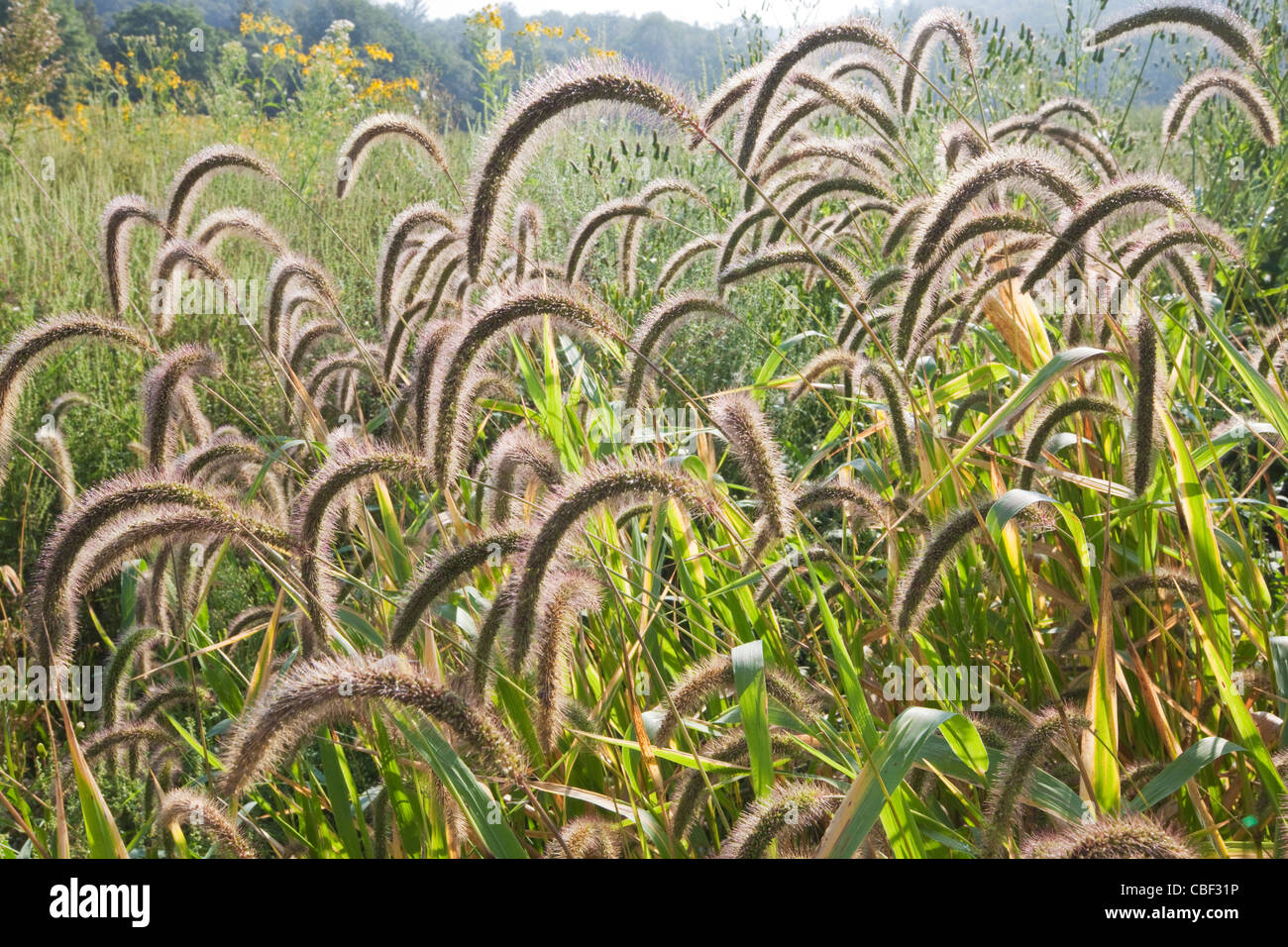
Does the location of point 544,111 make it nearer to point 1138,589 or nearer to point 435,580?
point 435,580

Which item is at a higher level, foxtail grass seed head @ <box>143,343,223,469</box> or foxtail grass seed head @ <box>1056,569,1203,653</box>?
foxtail grass seed head @ <box>143,343,223,469</box>

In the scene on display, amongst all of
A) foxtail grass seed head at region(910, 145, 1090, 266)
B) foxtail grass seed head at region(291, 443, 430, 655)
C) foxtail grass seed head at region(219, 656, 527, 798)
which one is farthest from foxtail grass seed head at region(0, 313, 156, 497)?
foxtail grass seed head at region(910, 145, 1090, 266)

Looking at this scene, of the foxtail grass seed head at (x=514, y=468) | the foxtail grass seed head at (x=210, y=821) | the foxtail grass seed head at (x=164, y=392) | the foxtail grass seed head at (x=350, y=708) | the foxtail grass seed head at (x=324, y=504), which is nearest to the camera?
the foxtail grass seed head at (x=350, y=708)

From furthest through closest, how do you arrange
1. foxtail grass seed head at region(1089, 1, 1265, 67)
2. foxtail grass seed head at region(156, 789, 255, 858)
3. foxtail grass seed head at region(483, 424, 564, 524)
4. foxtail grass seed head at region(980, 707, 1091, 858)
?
foxtail grass seed head at region(1089, 1, 1265, 67)
foxtail grass seed head at region(483, 424, 564, 524)
foxtail grass seed head at region(156, 789, 255, 858)
foxtail grass seed head at region(980, 707, 1091, 858)

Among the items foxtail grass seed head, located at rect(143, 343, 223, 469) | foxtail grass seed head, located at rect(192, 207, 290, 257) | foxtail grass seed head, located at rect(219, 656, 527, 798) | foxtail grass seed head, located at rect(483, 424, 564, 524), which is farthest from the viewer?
foxtail grass seed head, located at rect(192, 207, 290, 257)

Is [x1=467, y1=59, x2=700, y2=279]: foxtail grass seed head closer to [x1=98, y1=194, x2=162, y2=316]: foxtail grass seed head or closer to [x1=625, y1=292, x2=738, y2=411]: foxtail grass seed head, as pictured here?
[x1=625, y1=292, x2=738, y2=411]: foxtail grass seed head

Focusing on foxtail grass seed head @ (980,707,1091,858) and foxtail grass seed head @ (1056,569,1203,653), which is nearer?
foxtail grass seed head @ (980,707,1091,858)

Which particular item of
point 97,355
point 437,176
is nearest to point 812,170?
point 97,355

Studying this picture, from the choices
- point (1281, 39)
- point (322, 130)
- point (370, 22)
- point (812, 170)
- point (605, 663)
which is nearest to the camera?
point (605, 663)

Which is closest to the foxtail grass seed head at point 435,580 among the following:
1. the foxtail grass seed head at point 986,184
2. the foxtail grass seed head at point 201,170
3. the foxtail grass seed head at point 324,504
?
the foxtail grass seed head at point 324,504

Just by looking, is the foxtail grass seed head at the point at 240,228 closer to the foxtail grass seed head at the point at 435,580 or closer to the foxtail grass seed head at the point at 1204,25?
the foxtail grass seed head at the point at 435,580
